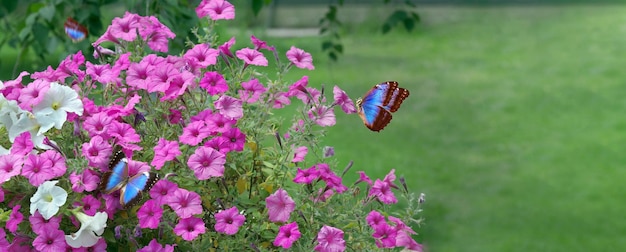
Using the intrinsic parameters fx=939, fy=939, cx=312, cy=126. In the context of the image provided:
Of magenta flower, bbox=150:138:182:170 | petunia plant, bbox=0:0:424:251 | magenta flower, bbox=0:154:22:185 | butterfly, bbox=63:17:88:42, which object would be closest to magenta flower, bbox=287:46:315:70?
petunia plant, bbox=0:0:424:251

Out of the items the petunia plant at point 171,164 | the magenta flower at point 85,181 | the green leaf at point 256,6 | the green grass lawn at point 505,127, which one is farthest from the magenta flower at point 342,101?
the green grass lawn at point 505,127

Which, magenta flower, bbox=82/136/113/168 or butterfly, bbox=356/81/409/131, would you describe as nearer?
magenta flower, bbox=82/136/113/168

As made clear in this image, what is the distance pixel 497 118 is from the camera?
269 inches

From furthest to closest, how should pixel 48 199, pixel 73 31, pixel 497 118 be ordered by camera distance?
pixel 497 118 < pixel 73 31 < pixel 48 199

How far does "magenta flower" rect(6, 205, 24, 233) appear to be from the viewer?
157 centimetres

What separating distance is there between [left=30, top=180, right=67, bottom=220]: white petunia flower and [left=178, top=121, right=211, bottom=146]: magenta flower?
23 centimetres

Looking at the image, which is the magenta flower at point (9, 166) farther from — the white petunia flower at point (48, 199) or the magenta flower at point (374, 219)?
the magenta flower at point (374, 219)

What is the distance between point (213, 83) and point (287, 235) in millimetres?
328

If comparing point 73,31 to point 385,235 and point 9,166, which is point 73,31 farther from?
point 385,235

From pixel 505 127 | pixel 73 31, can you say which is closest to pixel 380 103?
pixel 73 31

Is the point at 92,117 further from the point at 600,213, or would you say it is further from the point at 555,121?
the point at 555,121

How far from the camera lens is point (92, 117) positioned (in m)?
1.69

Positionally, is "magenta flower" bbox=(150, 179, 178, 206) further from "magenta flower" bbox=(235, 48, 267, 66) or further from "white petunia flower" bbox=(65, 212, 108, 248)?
"magenta flower" bbox=(235, 48, 267, 66)

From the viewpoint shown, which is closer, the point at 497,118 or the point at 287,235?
the point at 287,235
